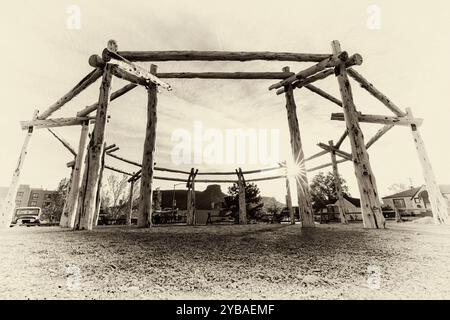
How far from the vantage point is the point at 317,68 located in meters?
5.03

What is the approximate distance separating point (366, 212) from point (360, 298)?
343 centimetres

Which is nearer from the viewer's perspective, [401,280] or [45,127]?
[401,280]

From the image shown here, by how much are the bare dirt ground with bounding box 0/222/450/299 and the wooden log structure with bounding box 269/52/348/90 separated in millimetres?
3790

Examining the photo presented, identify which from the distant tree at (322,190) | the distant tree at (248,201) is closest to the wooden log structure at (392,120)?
the distant tree at (248,201)

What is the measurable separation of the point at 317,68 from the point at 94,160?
16.4 ft

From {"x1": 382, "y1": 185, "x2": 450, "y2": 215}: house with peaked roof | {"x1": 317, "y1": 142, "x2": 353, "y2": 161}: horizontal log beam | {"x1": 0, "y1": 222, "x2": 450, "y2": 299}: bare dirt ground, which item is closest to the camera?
{"x1": 0, "y1": 222, "x2": 450, "y2": 299}: bare dirt ground

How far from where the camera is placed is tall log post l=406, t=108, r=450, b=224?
598 cm

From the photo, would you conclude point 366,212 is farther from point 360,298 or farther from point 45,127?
point 45,127

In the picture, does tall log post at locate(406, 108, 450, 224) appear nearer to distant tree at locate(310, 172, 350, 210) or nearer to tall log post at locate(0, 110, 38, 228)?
tall log post at locate(0, 110, 38, 228)

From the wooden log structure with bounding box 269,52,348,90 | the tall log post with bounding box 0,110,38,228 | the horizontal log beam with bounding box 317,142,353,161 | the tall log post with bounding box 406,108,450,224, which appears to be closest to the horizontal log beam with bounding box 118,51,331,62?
the wooden log structure with bounding box 269,52,348,90

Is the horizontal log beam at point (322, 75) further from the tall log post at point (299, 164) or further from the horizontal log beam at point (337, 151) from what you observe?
the horizontal log beam at point (337, 151)

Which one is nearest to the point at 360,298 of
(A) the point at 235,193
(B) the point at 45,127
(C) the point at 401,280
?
Result: (C) the point at 401,280

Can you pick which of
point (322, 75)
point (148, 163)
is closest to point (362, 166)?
point (322, 75)
